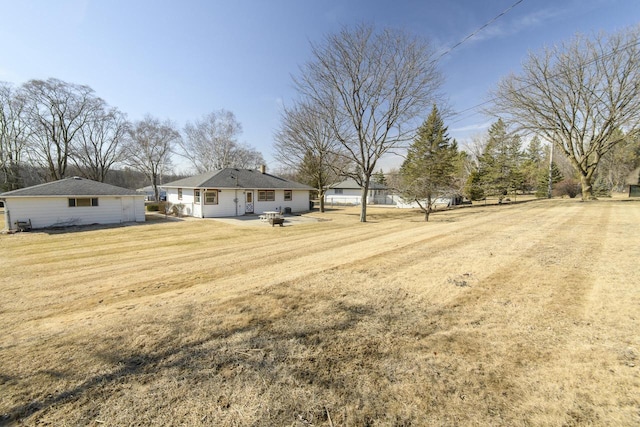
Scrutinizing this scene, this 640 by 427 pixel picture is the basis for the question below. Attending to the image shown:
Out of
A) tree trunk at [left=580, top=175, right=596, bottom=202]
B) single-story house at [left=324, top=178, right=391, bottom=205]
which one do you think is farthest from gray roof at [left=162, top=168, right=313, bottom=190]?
tree trunk at [left=580, top=175, right=596, bottom=202]

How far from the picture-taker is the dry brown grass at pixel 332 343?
7.25 ft

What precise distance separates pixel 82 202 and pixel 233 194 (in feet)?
30.2

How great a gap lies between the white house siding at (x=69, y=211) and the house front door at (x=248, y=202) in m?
7.24

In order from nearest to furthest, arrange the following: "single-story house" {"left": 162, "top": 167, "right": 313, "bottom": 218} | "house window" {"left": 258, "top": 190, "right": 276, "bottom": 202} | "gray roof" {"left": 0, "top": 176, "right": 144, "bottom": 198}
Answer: "gray roof" {"left": 0, "top": 176, "right": 144, "bottom": 198}
"single-story house" {"left": 162, "top": 167, "right": 313, "bottom": 218}
"house window" {"left": 258, "top": 190, "right": 276, "bottom": 202}

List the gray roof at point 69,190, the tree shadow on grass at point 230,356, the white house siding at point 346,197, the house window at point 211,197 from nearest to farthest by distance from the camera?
1. the tree shadow on grass at point 230,356
2. the gray roof at point 69,190
3. the house window at point 211,197
4. the white house siding at point 346,197

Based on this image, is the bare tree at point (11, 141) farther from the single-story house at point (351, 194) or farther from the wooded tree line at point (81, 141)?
the single-story house at point (351, 194)

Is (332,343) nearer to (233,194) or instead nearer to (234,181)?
(233,194)

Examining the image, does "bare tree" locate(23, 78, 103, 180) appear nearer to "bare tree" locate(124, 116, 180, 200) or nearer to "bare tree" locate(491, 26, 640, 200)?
"bare tree" locate(124, 116, 180, 200)

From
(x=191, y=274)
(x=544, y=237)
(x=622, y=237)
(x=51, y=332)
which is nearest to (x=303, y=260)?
(x=191, y=274)

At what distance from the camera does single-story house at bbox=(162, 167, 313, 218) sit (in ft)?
65.8

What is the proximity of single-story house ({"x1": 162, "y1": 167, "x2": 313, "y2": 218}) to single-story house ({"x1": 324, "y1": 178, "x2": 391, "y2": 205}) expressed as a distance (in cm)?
1434

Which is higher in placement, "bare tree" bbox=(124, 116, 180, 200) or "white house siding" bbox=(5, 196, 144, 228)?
"bare tree" bbox=(124, 116, 180, 200)

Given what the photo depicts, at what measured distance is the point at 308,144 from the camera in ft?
70.4

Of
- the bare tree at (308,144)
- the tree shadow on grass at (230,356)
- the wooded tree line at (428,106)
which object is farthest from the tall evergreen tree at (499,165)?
the tree shadow on grass at (230,356)
